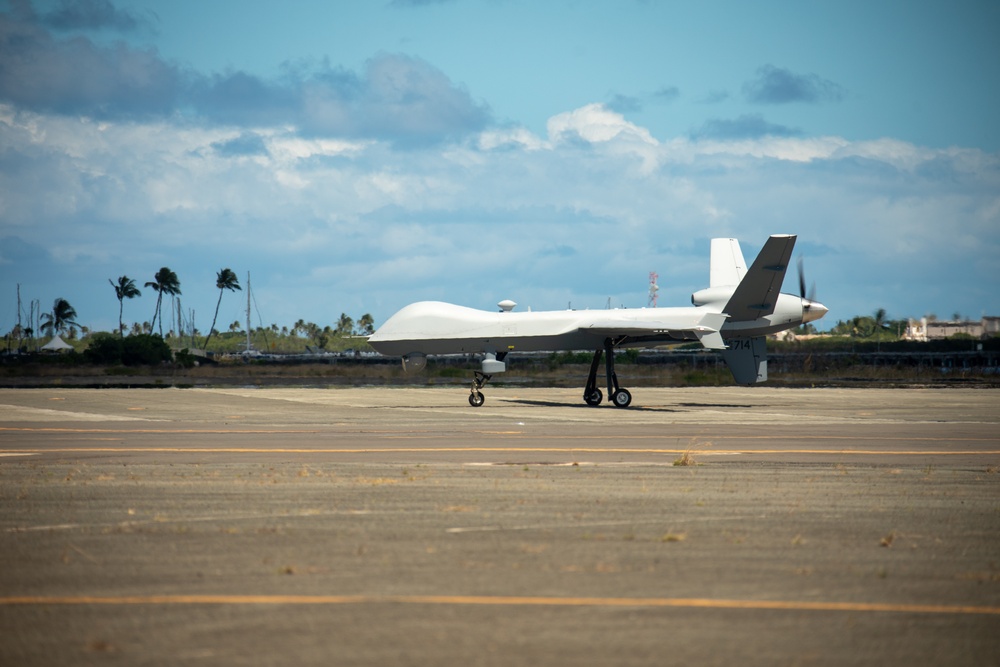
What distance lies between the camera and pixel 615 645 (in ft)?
23.5

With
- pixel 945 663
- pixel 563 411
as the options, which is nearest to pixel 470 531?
pixel 945 663

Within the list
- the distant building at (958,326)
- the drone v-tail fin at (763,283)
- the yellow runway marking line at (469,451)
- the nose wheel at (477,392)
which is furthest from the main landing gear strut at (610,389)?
the distant building at (958,326)

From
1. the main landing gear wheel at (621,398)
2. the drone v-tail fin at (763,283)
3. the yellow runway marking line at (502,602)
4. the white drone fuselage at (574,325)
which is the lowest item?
the yellow runway marking line at (502,602)

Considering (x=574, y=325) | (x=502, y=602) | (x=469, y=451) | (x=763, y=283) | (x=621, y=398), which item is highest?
(x=763, y=283)

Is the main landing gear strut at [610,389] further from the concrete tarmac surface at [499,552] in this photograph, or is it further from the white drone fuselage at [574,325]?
the concrete tarmac surface at [499,552]

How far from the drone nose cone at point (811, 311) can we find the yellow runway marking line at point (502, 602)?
35.5 meters

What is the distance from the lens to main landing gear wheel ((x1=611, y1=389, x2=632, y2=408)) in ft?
132

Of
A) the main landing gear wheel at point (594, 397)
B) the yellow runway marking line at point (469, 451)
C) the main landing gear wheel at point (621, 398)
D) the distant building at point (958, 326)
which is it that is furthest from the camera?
the distant building at point (958, 326)

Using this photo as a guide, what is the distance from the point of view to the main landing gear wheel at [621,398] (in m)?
40.1

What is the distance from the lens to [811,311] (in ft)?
140

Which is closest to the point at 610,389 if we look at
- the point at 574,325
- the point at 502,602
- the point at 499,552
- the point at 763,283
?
the point at 574,325

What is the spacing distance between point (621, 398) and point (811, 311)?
9085mm

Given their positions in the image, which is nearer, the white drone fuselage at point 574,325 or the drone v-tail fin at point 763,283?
the drone v-tail fin at point 763,283

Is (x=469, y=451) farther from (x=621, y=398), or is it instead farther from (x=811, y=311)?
(x=811, y=311)
